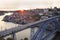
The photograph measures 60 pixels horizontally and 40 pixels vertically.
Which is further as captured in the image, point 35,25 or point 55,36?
point 55,36

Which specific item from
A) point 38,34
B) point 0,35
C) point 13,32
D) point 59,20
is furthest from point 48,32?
point 0,35

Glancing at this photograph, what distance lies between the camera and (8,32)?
9.26 meters

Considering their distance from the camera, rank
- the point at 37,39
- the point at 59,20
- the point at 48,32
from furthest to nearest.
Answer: the point at 59,20 → the point at 48,32 → the point at 37,39

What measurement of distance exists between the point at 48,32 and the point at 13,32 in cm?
709

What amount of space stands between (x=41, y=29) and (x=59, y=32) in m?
4.82

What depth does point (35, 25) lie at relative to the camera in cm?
1282

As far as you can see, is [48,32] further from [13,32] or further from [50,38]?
[13,32]

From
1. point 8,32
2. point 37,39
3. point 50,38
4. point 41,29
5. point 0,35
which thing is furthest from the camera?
point 50,38

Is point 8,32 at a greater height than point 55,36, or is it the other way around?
point 8,32

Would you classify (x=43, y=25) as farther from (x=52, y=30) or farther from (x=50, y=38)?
(x=52, y=30)

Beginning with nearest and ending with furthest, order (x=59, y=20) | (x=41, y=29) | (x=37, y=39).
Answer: (x=37, y=39)
(x=41, y=29)
(x=59, y=20)

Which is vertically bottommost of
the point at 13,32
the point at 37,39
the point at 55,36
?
the point at 55,36

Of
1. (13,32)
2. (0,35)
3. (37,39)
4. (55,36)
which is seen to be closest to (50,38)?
(55,36)

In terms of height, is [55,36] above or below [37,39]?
below
